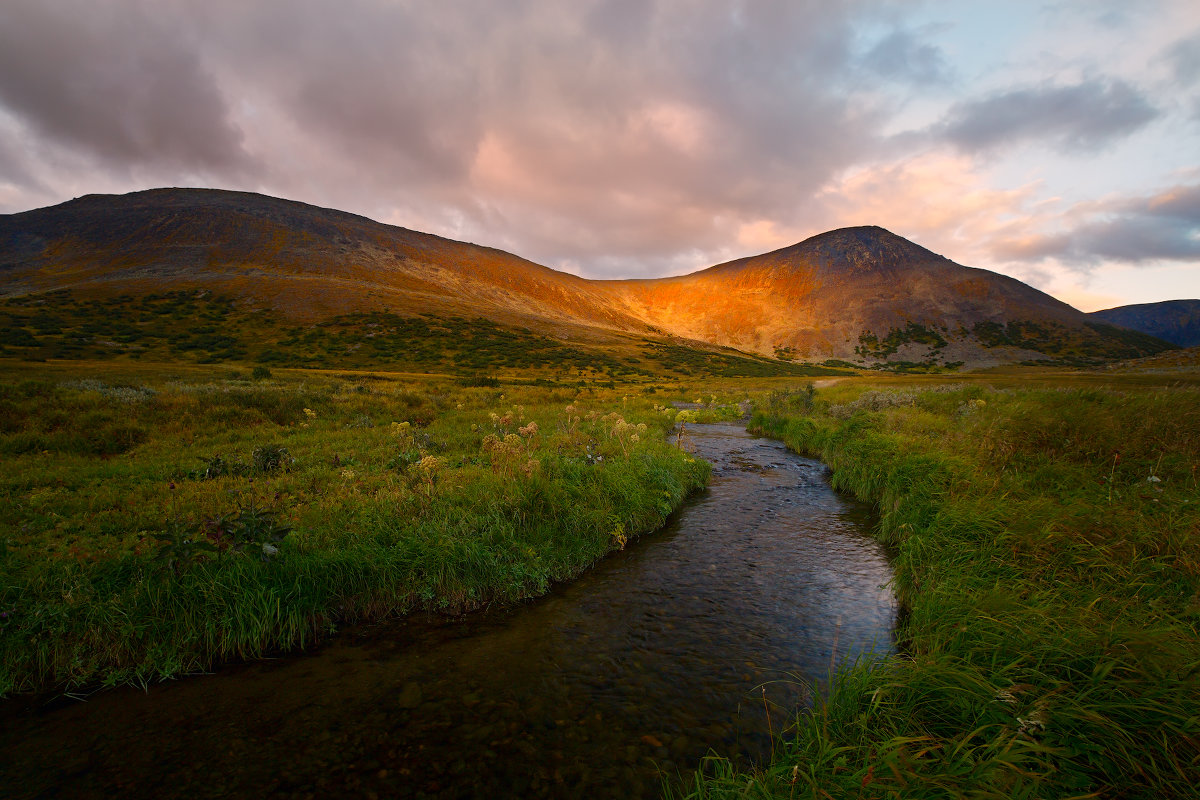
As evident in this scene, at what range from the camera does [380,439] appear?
54.6ft

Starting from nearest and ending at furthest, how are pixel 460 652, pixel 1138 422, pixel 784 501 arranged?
pixel 460 652, pixel 1138 422, pixel 784 501

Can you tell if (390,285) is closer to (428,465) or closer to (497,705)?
(428,465)

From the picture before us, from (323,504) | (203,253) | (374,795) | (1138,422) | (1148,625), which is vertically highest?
(203,253)

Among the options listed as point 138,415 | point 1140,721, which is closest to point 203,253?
point 138,415

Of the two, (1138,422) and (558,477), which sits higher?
(1138,422)

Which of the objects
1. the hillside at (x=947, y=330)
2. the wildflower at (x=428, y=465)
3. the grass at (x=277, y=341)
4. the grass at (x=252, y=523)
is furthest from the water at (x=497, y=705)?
the hillside at (x=947, y=330)

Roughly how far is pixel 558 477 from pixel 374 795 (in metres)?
7.34

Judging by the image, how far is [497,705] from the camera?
6004 millimetres

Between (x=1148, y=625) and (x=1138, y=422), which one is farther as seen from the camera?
(x=1138, y=422)

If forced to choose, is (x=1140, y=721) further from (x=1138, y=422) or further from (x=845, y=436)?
(x=845, y=436)

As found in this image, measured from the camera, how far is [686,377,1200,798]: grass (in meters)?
3.23

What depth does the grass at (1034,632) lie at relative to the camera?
3.23m

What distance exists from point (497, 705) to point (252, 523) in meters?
4.78

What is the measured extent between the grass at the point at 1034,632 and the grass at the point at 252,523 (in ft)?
18.1
